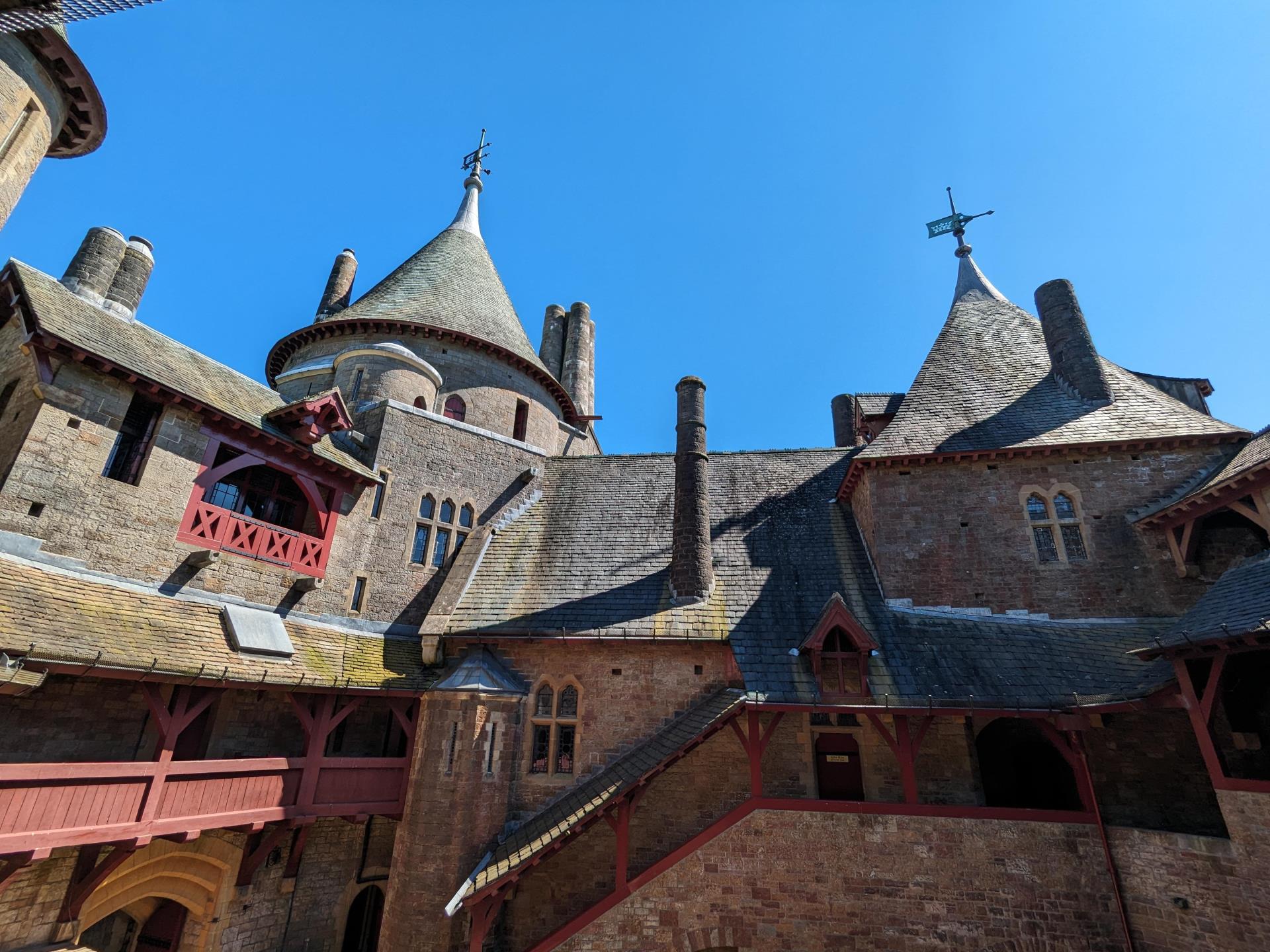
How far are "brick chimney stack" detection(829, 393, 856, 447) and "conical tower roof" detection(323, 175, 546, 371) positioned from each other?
11.0m

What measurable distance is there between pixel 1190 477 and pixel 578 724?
47.0 feet

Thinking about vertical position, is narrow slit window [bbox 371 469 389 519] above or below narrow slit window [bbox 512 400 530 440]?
below

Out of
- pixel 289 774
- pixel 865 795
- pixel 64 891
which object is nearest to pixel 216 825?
pixel 289 774

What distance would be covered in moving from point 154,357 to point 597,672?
11003 millimetres

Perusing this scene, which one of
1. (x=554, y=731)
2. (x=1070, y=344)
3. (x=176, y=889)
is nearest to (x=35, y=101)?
(x=176, y=889)

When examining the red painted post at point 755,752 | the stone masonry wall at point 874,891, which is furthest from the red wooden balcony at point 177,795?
the red painted post at point 755,752

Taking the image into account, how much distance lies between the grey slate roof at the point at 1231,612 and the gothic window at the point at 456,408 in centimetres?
1709

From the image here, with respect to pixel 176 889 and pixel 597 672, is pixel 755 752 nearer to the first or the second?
pixel 597 672

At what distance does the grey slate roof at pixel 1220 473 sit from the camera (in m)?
10.9

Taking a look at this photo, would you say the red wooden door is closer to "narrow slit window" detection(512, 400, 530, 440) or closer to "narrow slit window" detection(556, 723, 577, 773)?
"narrow slit window" detection(556, 723, 577, 773)

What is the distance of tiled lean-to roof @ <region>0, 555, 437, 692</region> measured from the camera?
8.50m

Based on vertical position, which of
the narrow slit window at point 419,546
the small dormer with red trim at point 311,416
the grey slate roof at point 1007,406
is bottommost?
the narrow slit window at point 419,546

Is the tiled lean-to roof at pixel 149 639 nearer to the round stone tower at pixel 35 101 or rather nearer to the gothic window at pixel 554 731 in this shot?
the gothic window at pixel 554 731

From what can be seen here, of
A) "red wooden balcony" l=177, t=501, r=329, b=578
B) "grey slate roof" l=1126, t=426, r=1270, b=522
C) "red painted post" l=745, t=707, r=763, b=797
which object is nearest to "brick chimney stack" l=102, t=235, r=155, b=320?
"red wooden balcony" l=177, t=501, r=329, b=578
